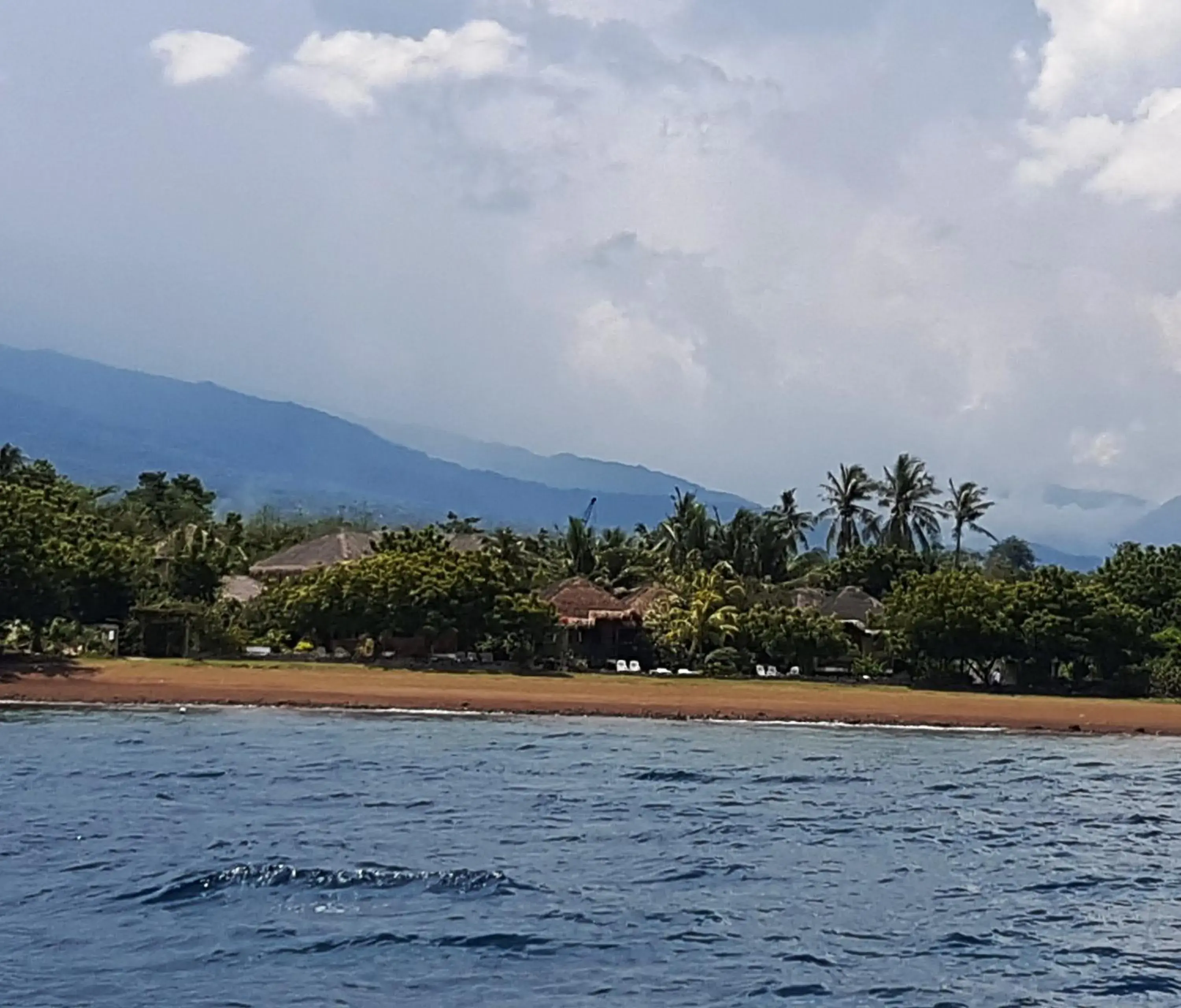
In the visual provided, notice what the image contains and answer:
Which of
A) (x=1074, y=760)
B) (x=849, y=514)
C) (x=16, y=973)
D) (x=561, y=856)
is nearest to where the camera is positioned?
(x=16, y=973)

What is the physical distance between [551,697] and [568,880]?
111 feet

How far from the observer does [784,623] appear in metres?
65.2

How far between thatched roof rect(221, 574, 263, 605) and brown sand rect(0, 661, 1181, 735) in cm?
1466

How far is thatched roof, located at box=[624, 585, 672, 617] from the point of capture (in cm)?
7131

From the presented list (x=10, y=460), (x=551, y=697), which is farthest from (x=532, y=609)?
(x=10, y=460)

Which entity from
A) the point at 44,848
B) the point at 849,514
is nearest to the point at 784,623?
the point at 849,514

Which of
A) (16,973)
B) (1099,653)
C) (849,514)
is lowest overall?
(16,973)

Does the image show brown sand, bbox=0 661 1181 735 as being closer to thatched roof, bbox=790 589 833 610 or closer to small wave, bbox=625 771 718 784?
A: small wave, bbox=625 771 718 784

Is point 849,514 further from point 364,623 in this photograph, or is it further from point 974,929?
point 974,929

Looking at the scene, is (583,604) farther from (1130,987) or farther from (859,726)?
(1130,987)

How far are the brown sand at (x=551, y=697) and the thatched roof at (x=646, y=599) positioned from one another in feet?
36.9

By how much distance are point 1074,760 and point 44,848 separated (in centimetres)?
2828

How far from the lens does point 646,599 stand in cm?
7431

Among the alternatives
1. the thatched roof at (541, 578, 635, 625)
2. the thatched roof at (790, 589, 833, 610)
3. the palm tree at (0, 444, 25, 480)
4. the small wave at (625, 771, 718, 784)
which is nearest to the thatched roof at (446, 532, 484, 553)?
the thatched roof at (541, 578, 635, 625)
